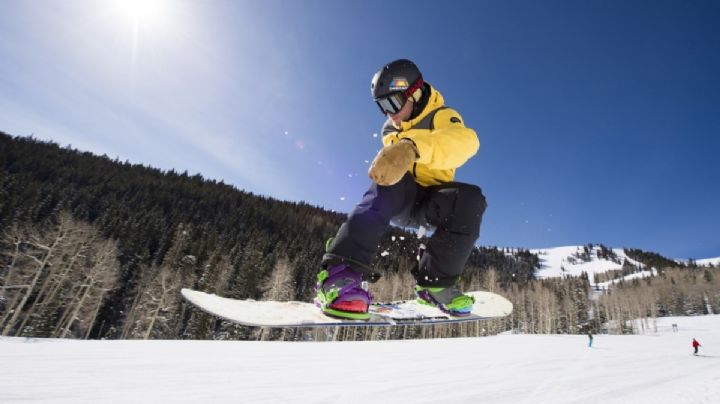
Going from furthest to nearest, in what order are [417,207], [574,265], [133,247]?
[574,265] < [133,247] < [417,207]

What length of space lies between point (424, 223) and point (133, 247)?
204ft

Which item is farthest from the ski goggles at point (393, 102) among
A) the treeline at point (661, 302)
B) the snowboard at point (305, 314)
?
the treeline at point (661, 302)

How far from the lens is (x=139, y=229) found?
55.2 metres

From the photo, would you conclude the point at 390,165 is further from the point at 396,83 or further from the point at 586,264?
the point at 586,264

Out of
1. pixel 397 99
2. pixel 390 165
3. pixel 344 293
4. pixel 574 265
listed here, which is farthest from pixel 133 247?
pixel 574 265

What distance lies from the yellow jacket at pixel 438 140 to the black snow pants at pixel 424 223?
0.43 ft

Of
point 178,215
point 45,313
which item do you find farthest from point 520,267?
point 45,313

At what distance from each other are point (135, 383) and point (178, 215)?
3607 inches

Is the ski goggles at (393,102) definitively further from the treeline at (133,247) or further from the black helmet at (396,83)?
the treeline at (133,247)

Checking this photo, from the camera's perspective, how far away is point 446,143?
7.08ft

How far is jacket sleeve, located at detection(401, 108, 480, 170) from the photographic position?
6.81ft

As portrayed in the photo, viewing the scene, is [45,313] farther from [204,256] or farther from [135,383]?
[135,383]

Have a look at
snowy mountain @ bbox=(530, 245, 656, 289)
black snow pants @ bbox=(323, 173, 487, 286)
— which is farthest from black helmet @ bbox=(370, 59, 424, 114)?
snowy mountain @ bbox=(530, 245, 656, 289)

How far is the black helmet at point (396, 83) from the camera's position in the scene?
257cm
